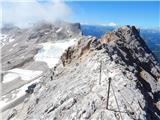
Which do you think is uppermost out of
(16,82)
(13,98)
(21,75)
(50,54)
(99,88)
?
(99,88)

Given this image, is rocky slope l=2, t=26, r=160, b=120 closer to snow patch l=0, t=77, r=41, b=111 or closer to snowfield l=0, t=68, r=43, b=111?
snow patch l=0, t=77, r=41, b=111

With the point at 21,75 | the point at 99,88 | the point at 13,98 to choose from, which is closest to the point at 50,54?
the point at 21,75

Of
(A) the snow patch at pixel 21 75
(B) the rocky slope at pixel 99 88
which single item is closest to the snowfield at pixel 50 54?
(A) the snow patch at pixel 21 75

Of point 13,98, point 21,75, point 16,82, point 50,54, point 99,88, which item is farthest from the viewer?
point 50,54

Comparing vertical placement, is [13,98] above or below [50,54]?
above

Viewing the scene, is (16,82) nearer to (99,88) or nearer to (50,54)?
(50,54)

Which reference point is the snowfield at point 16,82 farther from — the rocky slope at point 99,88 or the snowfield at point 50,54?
the rocky slope at point 99,88

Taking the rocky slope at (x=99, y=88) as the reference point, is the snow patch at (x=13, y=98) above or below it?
below

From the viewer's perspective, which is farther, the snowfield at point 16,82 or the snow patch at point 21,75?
the snow patch at point 21,75

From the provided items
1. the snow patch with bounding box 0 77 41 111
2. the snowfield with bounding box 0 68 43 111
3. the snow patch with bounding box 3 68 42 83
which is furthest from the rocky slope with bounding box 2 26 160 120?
the snow patch with bounding box 3 68 42 83
